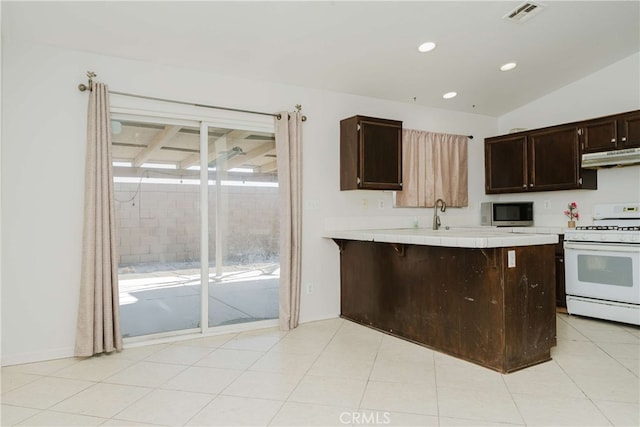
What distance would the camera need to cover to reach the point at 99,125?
3146 mm

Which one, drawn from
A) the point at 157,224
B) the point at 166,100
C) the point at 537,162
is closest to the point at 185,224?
the point at 157,224

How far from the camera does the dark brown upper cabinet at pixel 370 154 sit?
4.06m

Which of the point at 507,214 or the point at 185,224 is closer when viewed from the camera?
the point at 185,224

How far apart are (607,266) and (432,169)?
207 centimetres

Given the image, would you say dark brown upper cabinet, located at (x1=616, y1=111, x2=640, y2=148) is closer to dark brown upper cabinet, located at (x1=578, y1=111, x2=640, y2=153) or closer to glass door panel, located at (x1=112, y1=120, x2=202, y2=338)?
dark brown upper cabinet, located at (x1=578, y1=111, x2=640, y2=153)

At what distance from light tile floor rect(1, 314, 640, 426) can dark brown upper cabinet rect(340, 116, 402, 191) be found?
1646mm

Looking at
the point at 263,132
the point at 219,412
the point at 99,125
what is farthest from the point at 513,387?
the point at 99,125

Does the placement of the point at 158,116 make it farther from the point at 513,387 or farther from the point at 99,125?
the point at 513,387

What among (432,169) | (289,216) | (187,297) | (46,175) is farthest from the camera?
(432,169)

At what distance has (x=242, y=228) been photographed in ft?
12.8

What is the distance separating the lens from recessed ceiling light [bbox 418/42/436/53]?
3.53 m

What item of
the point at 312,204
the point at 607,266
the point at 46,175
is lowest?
the point at 607,266

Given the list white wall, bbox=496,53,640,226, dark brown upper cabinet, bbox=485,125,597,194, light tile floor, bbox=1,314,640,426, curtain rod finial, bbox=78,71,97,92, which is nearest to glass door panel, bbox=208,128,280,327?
light tile floor, bbox=1,314,640,426

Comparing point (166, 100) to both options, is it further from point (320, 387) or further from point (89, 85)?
point (320, 387)
